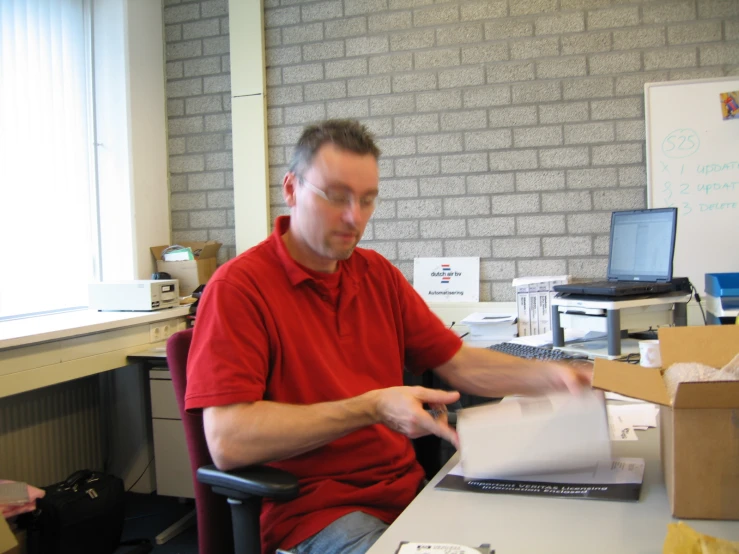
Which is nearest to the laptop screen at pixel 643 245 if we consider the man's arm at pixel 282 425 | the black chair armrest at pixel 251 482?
the man's arm at pixel 282 425

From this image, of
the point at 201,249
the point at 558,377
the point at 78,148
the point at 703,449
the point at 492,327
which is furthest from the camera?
the point at 201,249

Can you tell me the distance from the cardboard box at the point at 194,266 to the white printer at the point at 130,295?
0.95 ft

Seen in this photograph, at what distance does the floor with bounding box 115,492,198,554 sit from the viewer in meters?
2.66

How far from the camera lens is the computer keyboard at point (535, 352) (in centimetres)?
208

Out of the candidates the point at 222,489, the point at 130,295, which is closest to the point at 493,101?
the point at 130,295

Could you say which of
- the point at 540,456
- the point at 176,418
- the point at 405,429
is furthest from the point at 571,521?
the point at 176,418

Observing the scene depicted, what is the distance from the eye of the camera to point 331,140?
142cm

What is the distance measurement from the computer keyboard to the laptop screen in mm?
462

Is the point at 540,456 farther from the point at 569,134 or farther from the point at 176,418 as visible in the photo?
the point at 569,134

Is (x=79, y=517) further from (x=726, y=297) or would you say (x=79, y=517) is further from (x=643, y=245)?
(x=726, y=297)

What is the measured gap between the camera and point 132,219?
11.4 feet

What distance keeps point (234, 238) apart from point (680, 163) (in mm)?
2385

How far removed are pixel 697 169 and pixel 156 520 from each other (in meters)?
3.04

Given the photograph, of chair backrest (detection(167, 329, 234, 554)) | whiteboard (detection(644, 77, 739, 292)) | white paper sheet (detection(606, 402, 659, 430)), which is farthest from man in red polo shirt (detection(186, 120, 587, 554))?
whiteboard (detection(644, 77, 739, 292))
